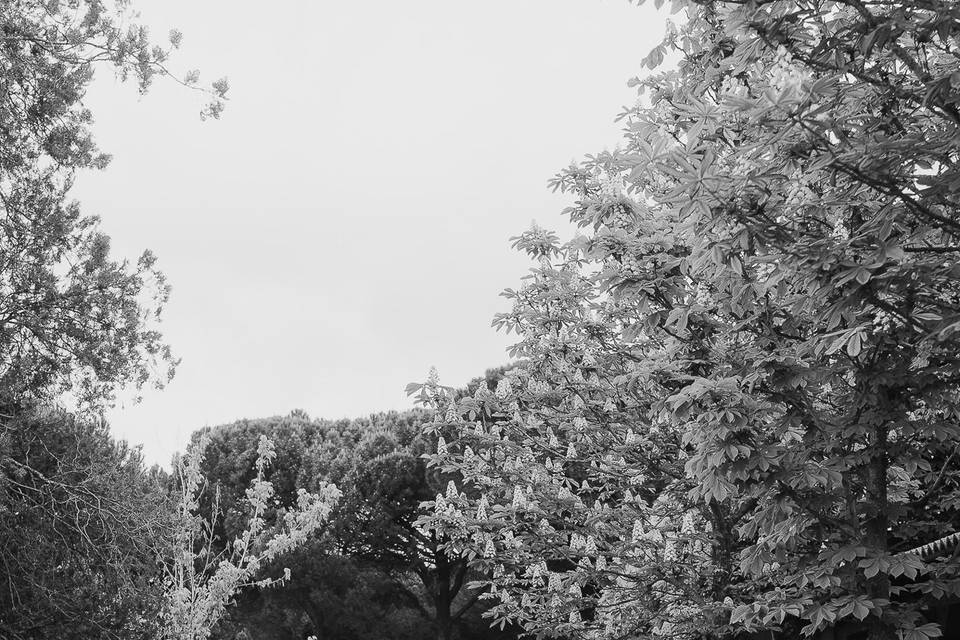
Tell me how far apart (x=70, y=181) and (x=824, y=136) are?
790 centimetres

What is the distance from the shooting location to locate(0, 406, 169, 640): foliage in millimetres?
8000

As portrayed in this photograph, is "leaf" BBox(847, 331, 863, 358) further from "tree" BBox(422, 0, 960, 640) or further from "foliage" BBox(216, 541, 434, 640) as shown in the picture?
"foliage" BBox(216, 541, 434, 640)

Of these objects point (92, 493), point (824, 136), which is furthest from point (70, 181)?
point (824, 136)

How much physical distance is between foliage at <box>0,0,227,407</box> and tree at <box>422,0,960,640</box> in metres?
3.91

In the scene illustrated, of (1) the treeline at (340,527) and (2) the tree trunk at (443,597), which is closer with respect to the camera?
(1) the treeline at (340,527)

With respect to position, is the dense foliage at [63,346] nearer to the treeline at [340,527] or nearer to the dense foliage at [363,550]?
the treeline at [340,527]

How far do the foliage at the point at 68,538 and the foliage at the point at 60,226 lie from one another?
1.80 feet

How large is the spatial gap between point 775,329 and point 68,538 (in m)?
7.10

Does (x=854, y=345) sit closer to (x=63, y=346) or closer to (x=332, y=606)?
(x=63, y=346)

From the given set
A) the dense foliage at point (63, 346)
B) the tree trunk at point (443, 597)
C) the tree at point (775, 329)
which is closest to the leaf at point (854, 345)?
the tree at point (775, 329)

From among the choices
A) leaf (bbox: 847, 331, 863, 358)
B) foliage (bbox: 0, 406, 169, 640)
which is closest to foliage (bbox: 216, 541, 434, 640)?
foliage (bbox: 0, 406, 169, 640)

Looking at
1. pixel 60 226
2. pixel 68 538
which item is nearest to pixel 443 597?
pixel 68 538

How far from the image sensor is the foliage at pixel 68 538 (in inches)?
315

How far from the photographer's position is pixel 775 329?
207 inches
